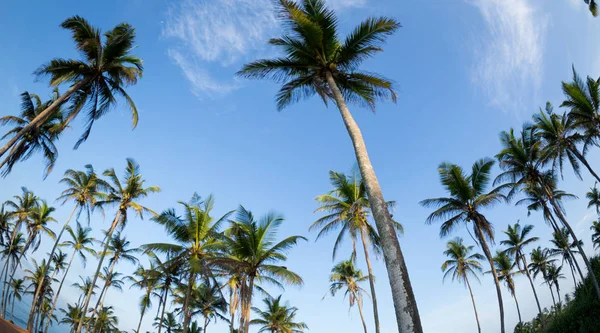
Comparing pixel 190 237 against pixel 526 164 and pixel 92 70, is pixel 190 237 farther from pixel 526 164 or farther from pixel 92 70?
pixel 526 164

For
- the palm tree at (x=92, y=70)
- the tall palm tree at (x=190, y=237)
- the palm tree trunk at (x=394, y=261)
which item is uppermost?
the palm tree at (x=92, y=70)

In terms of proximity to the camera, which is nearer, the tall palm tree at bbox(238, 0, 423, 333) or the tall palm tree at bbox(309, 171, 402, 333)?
the tall palm tree at bbox(238, 0, 423, 333)

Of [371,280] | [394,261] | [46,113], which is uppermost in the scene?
[46,113]

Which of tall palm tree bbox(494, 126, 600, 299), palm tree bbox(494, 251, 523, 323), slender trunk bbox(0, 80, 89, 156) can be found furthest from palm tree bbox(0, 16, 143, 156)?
palm tree bbox(494, 251, 523, 323)

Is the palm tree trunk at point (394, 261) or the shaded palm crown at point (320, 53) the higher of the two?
the shaded palm crown at point (320, 53)

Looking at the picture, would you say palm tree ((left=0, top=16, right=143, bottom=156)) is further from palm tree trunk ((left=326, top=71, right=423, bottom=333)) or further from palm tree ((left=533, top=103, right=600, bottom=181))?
palm tree ((left=533, top=103, right=600, bottom=181))

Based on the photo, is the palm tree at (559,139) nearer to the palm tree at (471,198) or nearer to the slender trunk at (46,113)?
the palm tree at (471,198)

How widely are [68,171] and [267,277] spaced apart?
20.9m

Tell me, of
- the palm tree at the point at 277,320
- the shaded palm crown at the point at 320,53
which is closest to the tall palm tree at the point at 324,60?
the shaded palm crown at the point at 320,53

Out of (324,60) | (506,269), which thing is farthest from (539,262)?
(324,60)

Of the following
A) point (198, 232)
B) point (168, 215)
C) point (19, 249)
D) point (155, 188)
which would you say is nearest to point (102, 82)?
point (168, 215)

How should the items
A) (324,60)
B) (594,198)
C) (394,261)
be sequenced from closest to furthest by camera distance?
1. (394,261)
2. (324,60)
3. (594,198)

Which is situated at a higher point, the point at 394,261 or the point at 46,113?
the point at 46,113

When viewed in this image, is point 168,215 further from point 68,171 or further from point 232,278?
point 68,171
